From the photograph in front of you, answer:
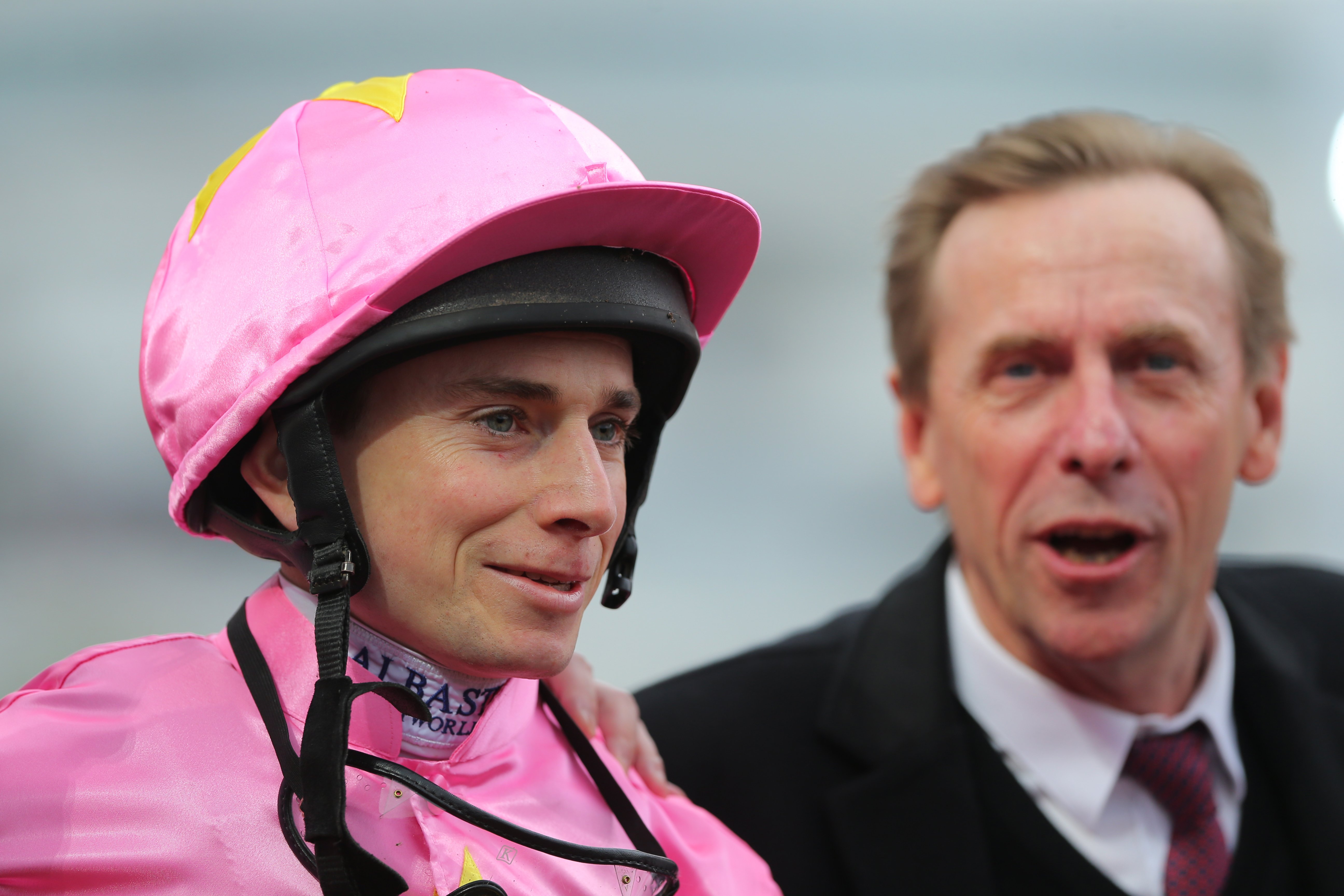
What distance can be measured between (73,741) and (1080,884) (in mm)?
1811

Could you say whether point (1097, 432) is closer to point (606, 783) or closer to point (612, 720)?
point (612, 720)

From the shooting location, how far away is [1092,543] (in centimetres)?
250

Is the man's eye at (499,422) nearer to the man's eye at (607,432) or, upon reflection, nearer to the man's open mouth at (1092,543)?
the man's eye at (607,432)

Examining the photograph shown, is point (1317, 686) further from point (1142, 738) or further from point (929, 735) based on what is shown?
point (929, 735)

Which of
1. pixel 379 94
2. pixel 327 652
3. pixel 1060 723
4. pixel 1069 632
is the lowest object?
pixel 1060 723

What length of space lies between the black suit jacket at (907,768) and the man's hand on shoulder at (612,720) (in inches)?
19.3

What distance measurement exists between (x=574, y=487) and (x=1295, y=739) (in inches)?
77.2

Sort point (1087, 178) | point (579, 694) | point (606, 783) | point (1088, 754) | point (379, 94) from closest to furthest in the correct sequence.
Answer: point (379, 94), point (606, 783), point (579, 694), point (1088, 754), point (1087, 178)

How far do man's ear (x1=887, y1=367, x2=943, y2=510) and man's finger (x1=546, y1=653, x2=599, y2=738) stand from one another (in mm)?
1065

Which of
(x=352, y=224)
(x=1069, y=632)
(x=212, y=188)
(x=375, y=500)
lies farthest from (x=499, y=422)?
(x=1069, y=632)

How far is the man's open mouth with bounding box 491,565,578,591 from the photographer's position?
1457 mm

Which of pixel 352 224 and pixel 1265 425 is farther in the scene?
pixel 1265 425

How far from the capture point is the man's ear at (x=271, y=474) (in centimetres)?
150

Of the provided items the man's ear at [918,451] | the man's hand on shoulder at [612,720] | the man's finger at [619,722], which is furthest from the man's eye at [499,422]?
the man's ear at [918,451]
